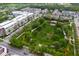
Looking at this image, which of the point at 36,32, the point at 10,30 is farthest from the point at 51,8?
the point at 10,30

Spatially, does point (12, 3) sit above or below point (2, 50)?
above

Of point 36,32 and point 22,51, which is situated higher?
point 36,32

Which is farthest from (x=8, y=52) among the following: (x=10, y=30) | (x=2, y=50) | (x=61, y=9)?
(x=61, y=9)

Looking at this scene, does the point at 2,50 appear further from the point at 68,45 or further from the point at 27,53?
the point at 68,45

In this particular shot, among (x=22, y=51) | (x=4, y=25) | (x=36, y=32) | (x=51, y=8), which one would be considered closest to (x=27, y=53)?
(x=22, y=51)

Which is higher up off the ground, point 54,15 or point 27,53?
point 54,15

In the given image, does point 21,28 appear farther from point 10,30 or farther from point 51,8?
point 51,8

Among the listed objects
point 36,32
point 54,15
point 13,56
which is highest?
point 54,15

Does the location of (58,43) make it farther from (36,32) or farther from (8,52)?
(8,52)
